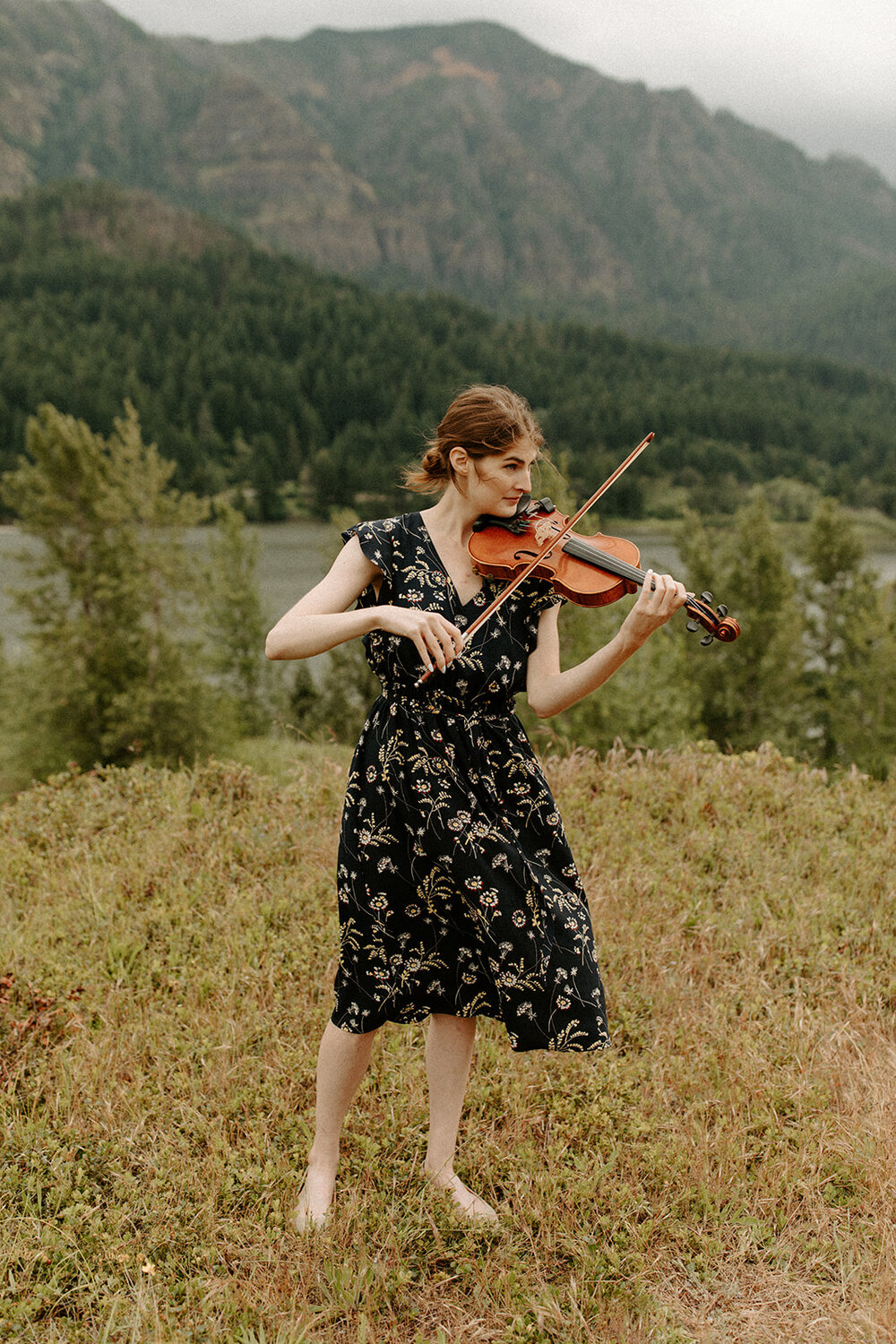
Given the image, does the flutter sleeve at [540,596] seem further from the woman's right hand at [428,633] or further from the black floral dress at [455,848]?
the woman's right hand at [428,633]

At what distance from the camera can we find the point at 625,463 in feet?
7.93

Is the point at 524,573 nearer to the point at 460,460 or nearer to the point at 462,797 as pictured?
the point at 460,460

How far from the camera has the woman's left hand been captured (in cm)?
225

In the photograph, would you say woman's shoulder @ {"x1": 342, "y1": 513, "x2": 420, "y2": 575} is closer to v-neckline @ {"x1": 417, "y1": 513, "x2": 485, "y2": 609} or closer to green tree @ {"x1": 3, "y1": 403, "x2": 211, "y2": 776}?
v-neckline @ {"x1": 417, "y1": 513, "x2": 485, "y2": 609}

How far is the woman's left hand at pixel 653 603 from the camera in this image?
225 centimetres

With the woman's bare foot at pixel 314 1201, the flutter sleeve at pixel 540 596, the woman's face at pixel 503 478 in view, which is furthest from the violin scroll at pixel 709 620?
the woman's bare foot at pixel 314 1201

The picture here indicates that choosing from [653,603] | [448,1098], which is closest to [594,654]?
[653,603]

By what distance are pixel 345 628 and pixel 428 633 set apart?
0.71ft

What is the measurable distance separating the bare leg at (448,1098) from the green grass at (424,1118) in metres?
0.08

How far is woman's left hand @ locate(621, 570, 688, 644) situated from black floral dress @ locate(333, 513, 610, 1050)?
0.30m

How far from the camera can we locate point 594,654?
7.54ft

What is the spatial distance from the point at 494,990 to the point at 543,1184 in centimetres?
Result: 73

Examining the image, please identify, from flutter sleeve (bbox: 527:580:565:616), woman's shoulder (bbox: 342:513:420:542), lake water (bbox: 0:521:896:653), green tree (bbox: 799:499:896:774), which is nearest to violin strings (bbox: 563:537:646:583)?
flutter sleeve (bbox: 527:580:565:616)

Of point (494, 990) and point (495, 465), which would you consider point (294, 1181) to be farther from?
point (495, 465)
